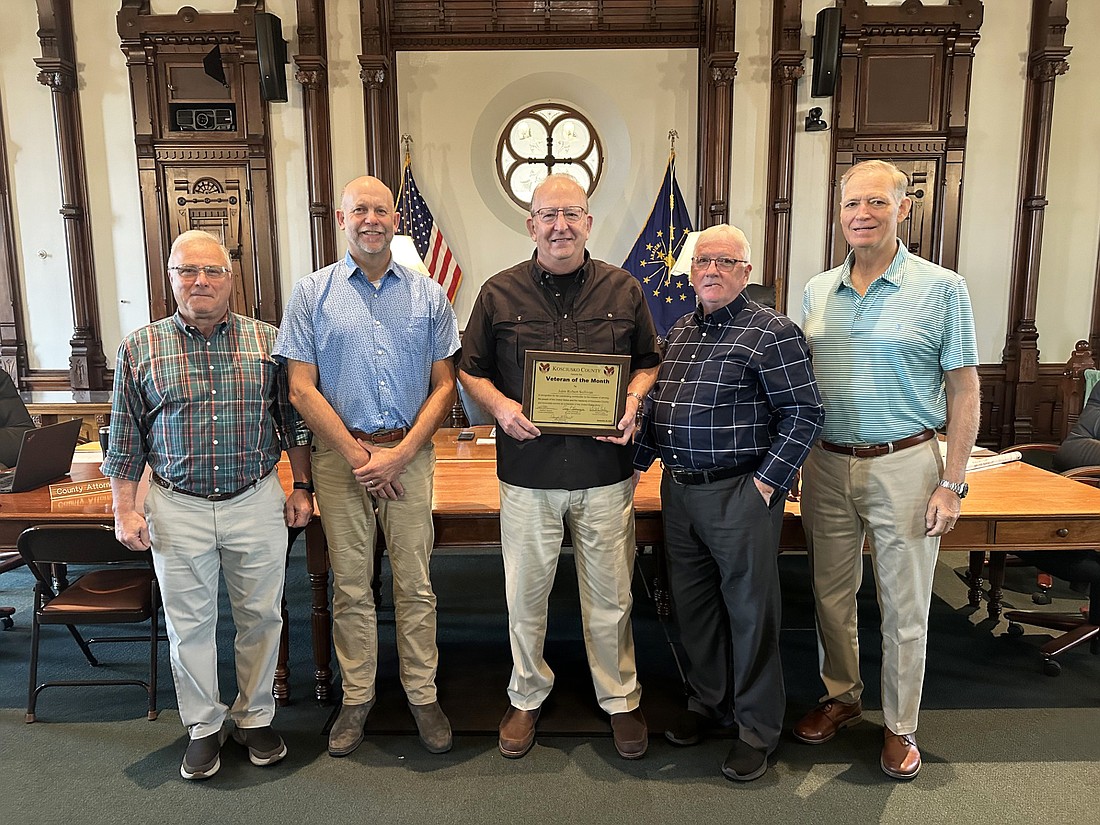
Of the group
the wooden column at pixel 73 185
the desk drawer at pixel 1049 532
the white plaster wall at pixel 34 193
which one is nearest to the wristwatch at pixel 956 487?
the desk drawer at pixel 1049 532

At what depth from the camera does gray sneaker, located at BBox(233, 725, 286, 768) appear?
2.35 m

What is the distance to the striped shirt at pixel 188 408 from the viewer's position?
2.13 meters

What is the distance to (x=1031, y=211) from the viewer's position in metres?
5.88

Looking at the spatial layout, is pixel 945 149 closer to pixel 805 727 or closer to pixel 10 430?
pixel 805 727

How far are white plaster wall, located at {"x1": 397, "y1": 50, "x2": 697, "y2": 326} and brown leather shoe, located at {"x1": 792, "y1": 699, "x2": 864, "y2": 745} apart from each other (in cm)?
433

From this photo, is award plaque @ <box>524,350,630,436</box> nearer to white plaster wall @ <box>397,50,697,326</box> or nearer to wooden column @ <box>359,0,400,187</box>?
white plaster wall @ <box>397,50,697,326</box>

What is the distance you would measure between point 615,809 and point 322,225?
511 centimetres

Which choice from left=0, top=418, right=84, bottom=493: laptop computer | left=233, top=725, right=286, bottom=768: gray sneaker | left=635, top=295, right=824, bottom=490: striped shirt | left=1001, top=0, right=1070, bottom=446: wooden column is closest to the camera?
left=635, top=295, right=824, bottom=490: striped shirt

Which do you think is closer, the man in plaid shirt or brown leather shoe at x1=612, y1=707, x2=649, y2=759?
the man in plaid shirt

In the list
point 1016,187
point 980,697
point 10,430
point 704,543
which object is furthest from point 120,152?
point 1016,187

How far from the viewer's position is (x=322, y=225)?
597 centimetres

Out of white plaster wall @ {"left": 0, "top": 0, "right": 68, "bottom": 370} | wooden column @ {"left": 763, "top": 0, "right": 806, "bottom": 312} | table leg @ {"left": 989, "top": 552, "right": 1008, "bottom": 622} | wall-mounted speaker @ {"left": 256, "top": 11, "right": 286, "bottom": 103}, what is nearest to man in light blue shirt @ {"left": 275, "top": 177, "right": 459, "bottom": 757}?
table leg @ {"left": 989, "top": 552, "right": 1008, "bottom": 622}

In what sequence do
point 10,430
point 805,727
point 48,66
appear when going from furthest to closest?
point 48,66 < point 10,430 < point 805,727

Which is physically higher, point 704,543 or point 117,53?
point 117,53
